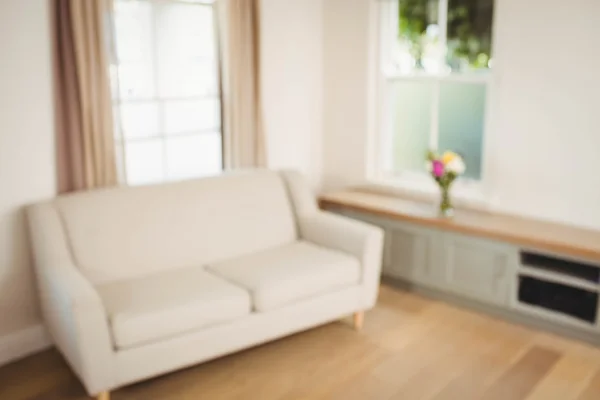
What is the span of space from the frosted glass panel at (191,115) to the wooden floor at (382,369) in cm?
154

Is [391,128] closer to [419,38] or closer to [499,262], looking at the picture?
[419,38]

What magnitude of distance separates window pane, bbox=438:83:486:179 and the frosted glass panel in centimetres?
159

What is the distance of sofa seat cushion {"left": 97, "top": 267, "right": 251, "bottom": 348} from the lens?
2.73m

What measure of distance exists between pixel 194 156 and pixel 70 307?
5.52ft

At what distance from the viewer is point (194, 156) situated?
13.4 ft

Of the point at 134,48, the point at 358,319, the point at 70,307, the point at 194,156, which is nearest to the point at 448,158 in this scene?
the point at 358,319

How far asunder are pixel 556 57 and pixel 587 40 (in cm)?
19

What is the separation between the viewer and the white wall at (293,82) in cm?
436

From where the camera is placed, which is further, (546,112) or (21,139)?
(546,112)

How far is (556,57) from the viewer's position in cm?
358

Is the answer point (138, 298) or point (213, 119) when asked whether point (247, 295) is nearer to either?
point (138, 298)

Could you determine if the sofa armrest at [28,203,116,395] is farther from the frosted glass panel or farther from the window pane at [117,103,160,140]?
the frosted glass panel

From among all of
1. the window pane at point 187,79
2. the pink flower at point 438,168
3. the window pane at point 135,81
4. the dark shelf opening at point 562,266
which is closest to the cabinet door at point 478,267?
the dark shelf opening at point 562,266

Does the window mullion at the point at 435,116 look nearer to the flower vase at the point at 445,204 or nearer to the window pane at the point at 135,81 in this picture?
the flower vase at the point at 445,204
